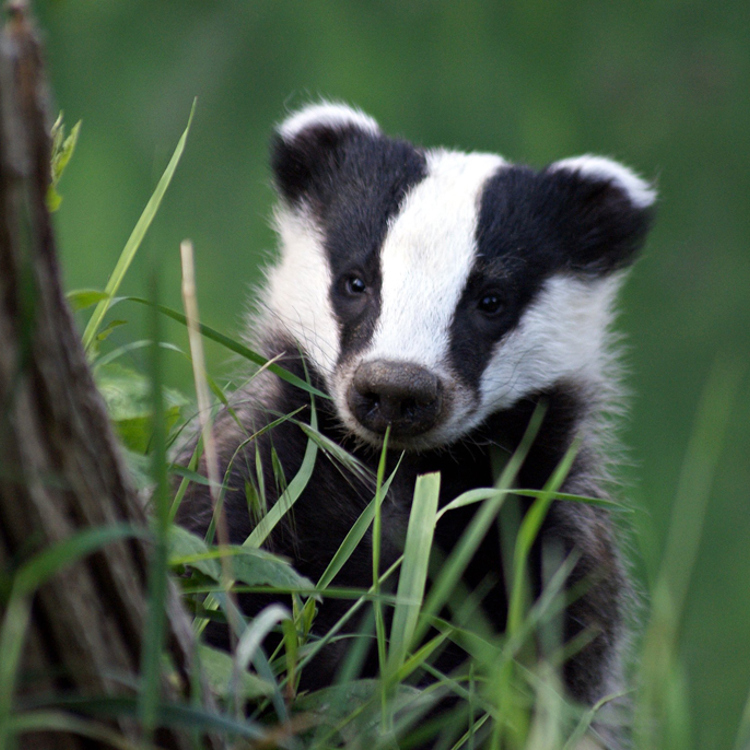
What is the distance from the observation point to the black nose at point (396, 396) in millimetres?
1582

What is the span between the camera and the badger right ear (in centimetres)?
212

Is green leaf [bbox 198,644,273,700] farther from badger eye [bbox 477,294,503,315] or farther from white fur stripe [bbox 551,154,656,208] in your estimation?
white fur stripe [bbox 551,154,656,208]

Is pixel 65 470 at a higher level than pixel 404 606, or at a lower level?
higher

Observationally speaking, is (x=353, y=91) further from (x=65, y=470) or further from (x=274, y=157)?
(x=65, y=470)

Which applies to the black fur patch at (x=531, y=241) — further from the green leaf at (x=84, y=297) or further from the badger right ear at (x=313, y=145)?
the green leaf at (x=84, y=297)

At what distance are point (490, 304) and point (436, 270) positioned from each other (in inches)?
5.0

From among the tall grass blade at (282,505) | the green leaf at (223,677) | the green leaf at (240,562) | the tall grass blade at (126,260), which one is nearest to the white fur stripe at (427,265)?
the tall grass blade at (282,505)

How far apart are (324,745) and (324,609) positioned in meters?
0.58

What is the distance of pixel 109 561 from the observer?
773 millimetres

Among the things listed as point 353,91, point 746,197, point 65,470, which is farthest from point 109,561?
point 746,197

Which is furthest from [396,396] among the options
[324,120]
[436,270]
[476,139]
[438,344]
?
[476,139]

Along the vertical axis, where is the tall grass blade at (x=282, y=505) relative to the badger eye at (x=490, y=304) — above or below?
below

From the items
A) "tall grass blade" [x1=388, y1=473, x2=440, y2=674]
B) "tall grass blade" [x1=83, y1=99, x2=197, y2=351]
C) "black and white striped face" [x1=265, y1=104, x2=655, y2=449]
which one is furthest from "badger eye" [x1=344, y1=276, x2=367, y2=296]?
"tall grass blade" [x1=388, y1=473, x2=440, y2=674]

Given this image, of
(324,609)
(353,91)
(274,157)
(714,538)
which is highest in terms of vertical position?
(353,91)
